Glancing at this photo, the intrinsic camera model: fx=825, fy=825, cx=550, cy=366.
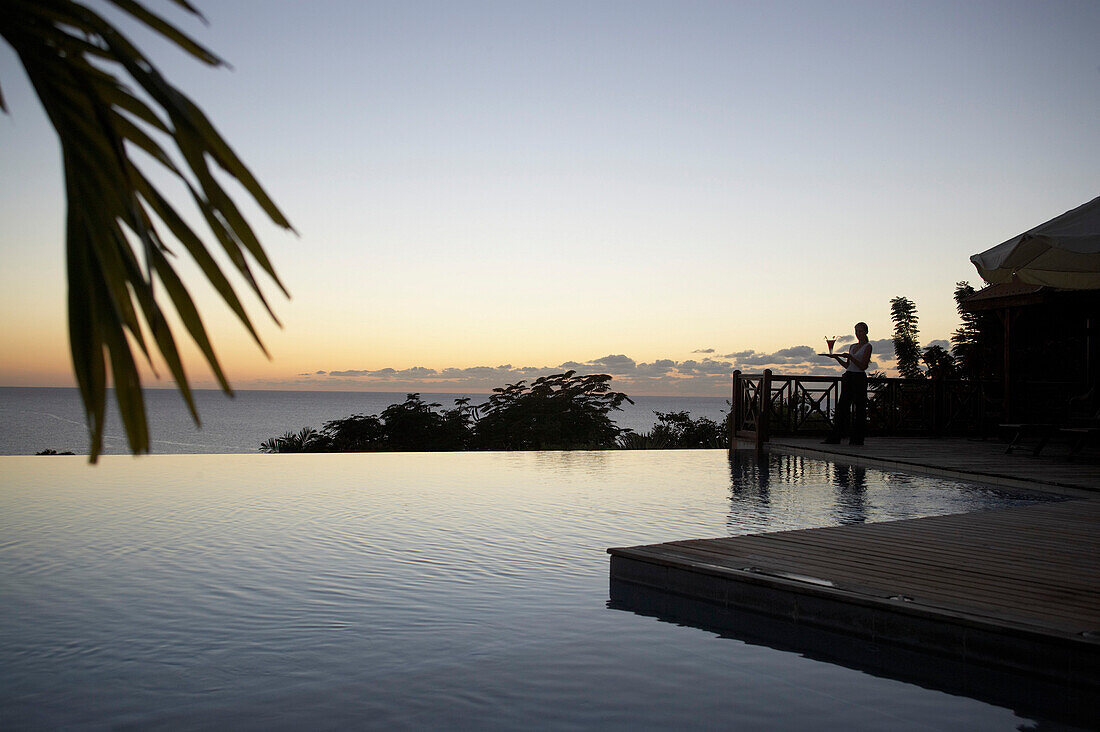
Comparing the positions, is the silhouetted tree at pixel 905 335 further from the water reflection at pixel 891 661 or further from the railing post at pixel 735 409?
the water reflection at pixel 891 661

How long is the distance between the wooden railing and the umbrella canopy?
6.27 m

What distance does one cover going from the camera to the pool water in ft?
8.40

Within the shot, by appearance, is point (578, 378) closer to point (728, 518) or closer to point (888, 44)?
point (888, 44)

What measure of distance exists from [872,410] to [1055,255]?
9117 millimetres

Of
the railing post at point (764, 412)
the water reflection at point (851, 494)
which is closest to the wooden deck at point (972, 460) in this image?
the railing post at point (764, 412)

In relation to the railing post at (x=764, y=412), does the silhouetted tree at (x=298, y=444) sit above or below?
below

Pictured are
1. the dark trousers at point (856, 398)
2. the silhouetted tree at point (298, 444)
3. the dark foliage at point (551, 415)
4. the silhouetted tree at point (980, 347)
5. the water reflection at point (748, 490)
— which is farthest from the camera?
the silhouetted tree at point (980, 347)

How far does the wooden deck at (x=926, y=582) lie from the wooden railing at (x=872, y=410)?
859 centimetres

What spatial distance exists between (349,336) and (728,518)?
17.1m

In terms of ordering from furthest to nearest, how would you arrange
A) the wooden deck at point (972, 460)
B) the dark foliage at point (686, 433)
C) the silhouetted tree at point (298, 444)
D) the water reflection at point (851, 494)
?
1. the dark foliage at point (686, 433)
2. the silhouetted tree at point (298, 444)
3. the wooden deck at point (972, 460)
4. the water reflection at point (851, 494)

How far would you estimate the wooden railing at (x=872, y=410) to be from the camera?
13.5 meters

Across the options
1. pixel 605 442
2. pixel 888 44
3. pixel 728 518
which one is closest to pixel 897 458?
pixel 728 518

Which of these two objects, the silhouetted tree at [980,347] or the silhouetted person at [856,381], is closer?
the silhouetted person at [856,381]

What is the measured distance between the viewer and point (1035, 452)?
9797 millimetres
